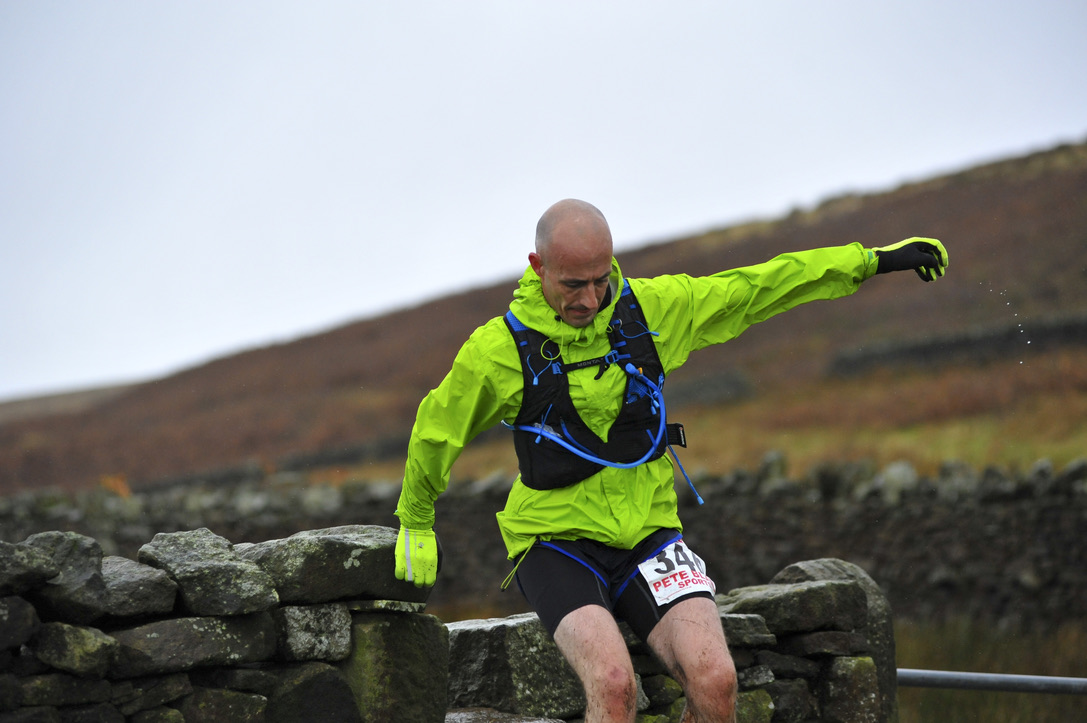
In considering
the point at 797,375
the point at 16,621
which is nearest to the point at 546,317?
the point at 16,621

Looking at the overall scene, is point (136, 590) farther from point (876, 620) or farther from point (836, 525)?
point (836, 525)

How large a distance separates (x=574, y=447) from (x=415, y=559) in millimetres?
754

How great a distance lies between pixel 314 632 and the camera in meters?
3.85

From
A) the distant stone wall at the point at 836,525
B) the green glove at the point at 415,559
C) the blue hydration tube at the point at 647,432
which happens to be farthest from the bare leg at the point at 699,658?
the distant stone wall at the point at 836,525

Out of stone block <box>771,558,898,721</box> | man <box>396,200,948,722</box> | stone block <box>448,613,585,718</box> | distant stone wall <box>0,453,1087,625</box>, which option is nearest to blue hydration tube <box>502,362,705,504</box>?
man <box>396,200,948,722</box>

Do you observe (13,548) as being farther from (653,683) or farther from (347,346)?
(347,346)

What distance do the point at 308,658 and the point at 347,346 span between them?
102 feet

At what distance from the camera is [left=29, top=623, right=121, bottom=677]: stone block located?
316 cm

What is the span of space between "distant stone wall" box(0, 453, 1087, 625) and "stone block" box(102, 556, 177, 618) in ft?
31.5

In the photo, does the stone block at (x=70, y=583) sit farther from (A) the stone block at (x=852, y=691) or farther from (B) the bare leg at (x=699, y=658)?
(A) the stone block at (x=852, y=691)

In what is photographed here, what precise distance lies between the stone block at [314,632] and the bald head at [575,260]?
4.74 feet

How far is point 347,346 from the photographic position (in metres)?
34.3

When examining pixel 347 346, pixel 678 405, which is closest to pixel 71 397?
pixel 347 346

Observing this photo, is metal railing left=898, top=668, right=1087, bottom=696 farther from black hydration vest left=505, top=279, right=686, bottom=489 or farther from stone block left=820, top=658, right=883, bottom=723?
black hydration vest left=505, top=279, right=686, bottom=489
